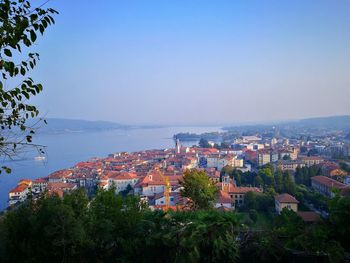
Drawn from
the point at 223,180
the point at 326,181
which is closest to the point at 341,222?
the point at 326,181

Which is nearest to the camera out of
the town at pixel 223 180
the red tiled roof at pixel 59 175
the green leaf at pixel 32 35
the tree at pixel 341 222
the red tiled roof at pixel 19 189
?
the green leaf at pixel 32 35

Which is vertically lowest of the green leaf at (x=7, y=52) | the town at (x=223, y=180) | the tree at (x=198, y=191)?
the town at (x=223, y=180)

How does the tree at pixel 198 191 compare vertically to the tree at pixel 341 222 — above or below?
below

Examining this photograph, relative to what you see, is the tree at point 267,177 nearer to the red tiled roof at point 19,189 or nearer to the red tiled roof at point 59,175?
the red tiled roof at point 59,175

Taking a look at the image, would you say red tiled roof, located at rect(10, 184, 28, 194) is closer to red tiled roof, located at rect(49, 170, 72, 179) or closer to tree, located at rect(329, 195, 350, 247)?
red tiled roof, located at rect(49, 170, 72, 179)

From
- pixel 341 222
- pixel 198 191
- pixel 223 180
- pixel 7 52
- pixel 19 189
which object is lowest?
pixel 223 180

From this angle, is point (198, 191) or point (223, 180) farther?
point (223, 180)

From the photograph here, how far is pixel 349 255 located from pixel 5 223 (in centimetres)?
300

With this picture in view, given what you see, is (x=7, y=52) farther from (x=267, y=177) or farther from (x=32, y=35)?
(x=267, y=177)

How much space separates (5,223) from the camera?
10.5 feet

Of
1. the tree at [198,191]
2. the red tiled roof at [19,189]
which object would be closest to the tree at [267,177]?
the red tiled roof at [19,189]

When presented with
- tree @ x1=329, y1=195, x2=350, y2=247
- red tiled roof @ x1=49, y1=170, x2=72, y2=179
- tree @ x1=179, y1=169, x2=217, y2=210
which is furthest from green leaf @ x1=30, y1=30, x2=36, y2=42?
red tiled roof @ x1=49, y1=170, x2=72, y2=179

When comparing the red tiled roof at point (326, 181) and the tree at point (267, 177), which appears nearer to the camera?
the red tiled roof at point (326, 181)

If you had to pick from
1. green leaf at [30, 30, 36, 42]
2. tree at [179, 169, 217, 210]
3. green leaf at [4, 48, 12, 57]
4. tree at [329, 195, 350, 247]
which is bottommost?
tree at [179, 169, 217, 210]
